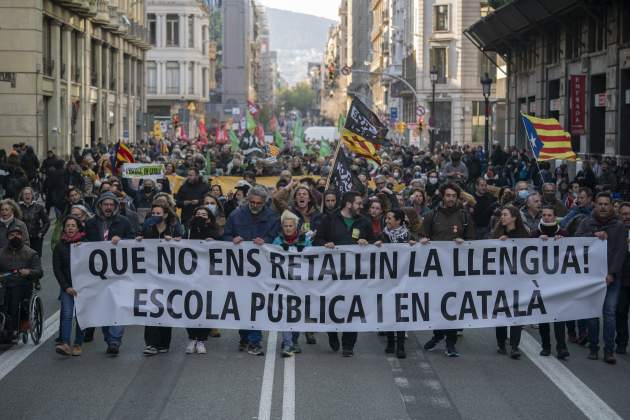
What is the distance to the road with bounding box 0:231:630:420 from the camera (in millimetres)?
10188

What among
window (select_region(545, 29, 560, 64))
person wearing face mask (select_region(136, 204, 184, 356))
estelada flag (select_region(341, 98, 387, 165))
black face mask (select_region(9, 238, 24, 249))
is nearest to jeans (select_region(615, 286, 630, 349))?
person wearing face mask (select_region(136, 204, 184, 356))

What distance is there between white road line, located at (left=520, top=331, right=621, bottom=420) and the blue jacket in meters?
2.99

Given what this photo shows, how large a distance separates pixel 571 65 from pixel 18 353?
3058 cm

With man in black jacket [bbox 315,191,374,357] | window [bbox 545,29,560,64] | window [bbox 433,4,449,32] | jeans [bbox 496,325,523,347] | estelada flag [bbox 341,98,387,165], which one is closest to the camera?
jeans [bbox 496,325,523,347]

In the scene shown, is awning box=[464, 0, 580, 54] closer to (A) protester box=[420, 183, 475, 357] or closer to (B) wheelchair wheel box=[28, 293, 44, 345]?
(A) protester box=[420, 183, 475, 357]

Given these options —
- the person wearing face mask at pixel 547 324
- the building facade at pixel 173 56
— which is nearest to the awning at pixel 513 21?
the person wearing face mask at pixel 547 324

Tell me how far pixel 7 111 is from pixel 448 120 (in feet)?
133

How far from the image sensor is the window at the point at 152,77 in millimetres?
98688

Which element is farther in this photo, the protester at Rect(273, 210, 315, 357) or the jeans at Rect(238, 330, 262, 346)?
the jeans at Rect(238, 330, 262, 346)

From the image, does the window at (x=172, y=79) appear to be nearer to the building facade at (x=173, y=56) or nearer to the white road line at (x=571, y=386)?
the building facade at (x=173, y=56)

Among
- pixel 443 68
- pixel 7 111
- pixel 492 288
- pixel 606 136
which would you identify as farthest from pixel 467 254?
pixel 443 68

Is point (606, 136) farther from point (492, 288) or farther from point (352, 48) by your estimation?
point (352, 48)

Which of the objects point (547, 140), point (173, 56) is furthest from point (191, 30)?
point (547, 140)

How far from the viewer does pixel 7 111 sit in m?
42.6
